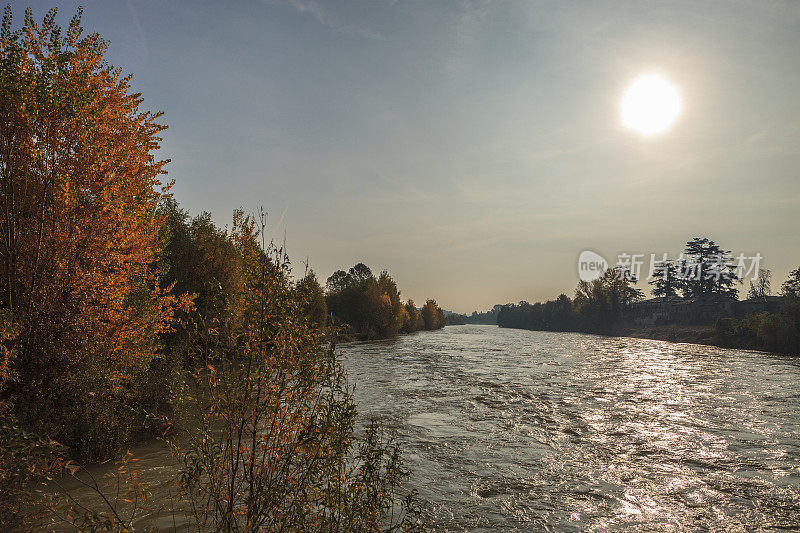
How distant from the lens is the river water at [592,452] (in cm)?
958

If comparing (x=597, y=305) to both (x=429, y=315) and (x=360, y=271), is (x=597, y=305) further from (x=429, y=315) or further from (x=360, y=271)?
(x=360, y=271)

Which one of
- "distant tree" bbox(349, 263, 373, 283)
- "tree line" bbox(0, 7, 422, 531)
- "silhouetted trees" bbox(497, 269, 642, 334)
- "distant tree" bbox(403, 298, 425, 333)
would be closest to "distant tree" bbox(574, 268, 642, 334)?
"silhouetted trees" bbox(497, 269, 642, 334)

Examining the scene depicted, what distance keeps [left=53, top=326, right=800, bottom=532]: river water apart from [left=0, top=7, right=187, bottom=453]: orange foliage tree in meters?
2.15

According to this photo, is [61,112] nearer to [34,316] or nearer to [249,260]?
[34,316]

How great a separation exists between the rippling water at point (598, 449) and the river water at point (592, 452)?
0.05m

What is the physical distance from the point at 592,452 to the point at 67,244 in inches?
655

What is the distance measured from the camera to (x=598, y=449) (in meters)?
14.4

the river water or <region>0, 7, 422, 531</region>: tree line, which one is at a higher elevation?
<region>0, 7, 422, 531</region>: tree line

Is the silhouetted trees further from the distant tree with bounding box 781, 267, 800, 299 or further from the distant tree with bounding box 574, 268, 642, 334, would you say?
the distant tree with bounding box 781, 267, 800, 299

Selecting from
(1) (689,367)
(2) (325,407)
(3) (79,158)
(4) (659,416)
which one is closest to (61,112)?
(3) (79,158)

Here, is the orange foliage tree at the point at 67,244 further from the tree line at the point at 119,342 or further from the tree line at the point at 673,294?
the tree line at the point at 673,294

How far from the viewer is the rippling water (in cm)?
970

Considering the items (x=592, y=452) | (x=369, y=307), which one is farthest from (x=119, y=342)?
(x=369, y=307)

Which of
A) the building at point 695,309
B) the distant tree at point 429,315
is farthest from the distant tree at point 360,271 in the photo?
the building at point 695,309
